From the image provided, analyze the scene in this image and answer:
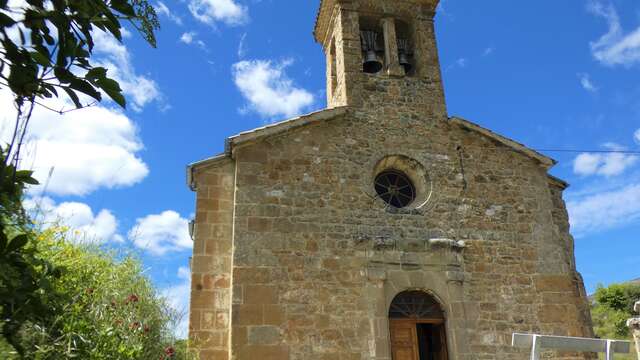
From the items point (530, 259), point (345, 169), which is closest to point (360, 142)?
point (345, 169)

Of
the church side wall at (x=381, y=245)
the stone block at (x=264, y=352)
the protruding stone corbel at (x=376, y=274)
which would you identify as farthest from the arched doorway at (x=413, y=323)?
the stone block at (x=264, y=352)

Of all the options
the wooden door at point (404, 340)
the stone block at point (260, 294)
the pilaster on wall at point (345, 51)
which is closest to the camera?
the stone block at point (260, 294)

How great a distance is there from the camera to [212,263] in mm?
8719

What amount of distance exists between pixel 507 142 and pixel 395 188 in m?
2.64

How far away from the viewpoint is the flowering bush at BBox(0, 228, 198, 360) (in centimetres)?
481

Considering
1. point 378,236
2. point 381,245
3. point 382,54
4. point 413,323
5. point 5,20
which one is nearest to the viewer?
point 5,20

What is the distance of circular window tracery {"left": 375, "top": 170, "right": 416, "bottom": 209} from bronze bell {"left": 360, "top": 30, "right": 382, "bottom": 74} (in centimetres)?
270

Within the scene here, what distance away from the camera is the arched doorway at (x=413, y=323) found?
353 inches

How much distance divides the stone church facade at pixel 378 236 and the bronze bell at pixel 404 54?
38cm

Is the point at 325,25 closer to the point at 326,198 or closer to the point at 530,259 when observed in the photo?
the point at 326,198

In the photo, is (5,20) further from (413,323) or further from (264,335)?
(413,323)

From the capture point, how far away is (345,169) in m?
9.78

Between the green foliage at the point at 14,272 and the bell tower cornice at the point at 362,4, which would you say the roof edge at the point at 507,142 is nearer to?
the bell tower cornice at the point at 362,4

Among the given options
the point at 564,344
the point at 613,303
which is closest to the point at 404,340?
the point at 564,344
